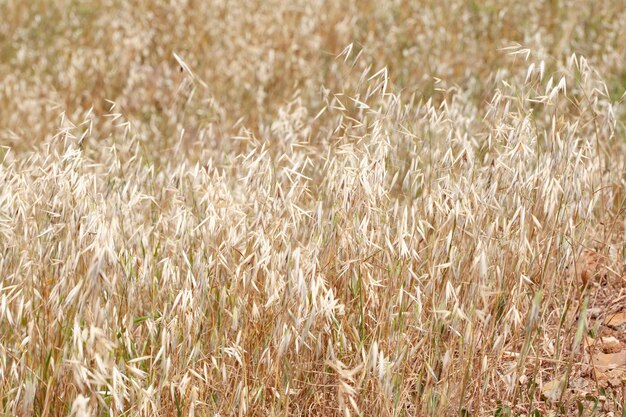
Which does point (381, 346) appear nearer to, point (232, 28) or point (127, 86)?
point (127, 86)

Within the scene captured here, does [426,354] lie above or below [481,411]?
above

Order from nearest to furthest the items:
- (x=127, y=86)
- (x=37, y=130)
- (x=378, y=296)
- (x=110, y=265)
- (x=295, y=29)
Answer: (x=110, y=265) < (x=378, y=296) < (x=37, y=130) < (x=127, y=86) < (x=295, y=29)

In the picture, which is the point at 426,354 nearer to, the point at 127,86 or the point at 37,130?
the point at 37,130

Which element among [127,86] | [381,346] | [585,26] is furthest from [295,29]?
[381,346]

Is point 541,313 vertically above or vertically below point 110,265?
below

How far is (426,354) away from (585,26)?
5.22 metres

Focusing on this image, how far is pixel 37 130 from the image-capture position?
5.82 meters

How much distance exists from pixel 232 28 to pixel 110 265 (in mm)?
5503

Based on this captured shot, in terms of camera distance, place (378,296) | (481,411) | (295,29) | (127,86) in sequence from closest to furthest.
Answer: (481,411) → (378,296) → (127,86) → (295,29)


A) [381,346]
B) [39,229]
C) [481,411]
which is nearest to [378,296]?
[381,346]

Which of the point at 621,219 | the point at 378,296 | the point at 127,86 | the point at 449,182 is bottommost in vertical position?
the point at 127,86

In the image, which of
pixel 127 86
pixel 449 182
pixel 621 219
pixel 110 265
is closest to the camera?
pixel 110 265

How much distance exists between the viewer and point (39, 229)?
2943mm

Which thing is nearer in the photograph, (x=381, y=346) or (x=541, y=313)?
(x=381, y=346)
